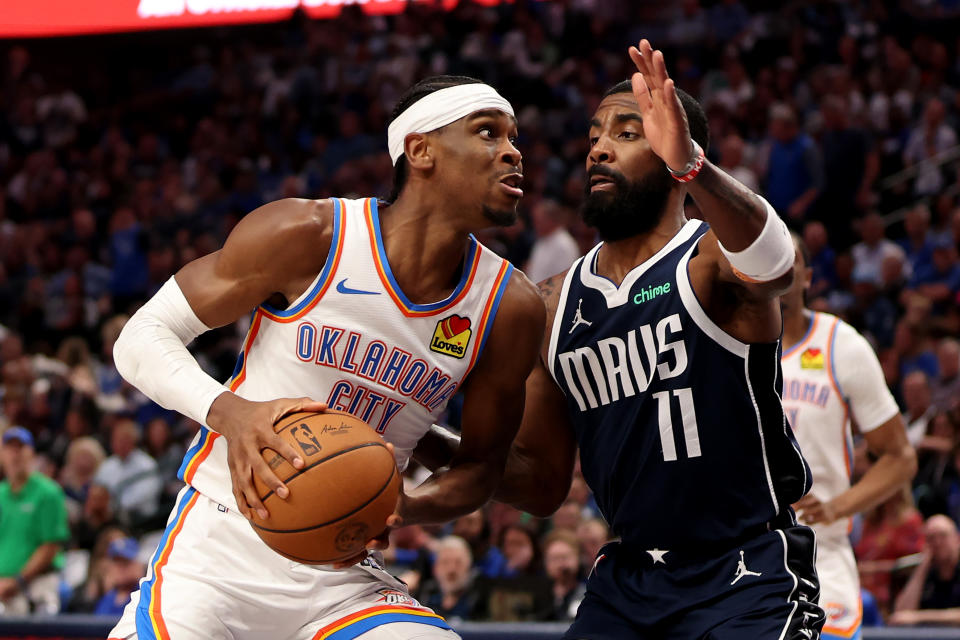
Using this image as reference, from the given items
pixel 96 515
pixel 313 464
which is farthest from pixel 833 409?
pixel 96 515

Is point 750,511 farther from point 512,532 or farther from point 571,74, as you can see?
point 571,74

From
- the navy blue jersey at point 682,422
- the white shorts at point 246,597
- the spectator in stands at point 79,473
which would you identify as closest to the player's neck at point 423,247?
the navy blue jersey at point 682,422

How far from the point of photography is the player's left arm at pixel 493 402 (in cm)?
369

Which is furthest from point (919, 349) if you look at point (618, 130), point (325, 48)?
point (325, 48)

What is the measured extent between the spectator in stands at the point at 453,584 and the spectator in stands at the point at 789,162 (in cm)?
498

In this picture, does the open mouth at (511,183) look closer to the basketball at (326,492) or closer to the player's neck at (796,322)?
the basketball at (326,492)

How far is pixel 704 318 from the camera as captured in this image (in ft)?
11.4

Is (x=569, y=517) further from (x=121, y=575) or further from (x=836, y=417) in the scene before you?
(x=121, y=575)

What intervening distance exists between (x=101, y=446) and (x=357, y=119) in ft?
18.5

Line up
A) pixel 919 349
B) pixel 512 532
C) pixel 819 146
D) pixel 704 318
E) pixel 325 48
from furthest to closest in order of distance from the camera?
pixel 325 48 < pixel 819 146 < pixel 919 349 < pixel 512 532 < pixel 704 318

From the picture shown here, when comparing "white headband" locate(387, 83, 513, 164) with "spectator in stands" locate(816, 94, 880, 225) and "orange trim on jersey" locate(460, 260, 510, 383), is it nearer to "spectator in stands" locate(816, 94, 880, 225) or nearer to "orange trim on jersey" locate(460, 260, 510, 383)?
"orange trim on jersey" locate(460, 260, 510, 383)

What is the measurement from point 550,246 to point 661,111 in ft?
22.3

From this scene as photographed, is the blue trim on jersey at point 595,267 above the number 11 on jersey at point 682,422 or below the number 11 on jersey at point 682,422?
above

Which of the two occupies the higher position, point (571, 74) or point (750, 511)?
point (571, 74)
